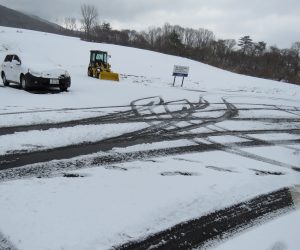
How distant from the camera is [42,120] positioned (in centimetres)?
835

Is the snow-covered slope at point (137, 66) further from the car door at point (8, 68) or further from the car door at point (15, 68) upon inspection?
the car door at point (15, 68)

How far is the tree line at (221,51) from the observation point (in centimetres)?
6397

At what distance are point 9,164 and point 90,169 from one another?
1.29m

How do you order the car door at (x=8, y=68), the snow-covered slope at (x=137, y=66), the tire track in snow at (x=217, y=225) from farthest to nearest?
the snow-covered slope at (x=137, y=66) < the car door at (x=8, y=68) < the tire track in snow at (x=217, y=225)

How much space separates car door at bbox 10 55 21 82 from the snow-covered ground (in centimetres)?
190

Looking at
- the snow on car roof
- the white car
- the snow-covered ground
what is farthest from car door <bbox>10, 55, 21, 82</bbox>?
the snow-covered ground

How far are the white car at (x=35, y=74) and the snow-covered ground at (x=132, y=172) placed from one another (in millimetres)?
1010

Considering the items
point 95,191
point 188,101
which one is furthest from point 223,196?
point 188,101

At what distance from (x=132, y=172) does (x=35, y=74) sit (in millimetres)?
9345

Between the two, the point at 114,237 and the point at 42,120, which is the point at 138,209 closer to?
the point at 114,237

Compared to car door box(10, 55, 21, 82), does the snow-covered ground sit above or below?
below

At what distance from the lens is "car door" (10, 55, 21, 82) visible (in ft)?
45.2

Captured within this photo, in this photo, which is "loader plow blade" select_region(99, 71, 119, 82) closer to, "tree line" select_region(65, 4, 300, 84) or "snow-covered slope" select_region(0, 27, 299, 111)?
"snow-covered slope" select_region(0, 27, 299, 111)

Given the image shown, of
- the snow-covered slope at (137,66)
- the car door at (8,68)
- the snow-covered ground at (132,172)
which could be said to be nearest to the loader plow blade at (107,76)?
the snow-covered slope at (137,66)
